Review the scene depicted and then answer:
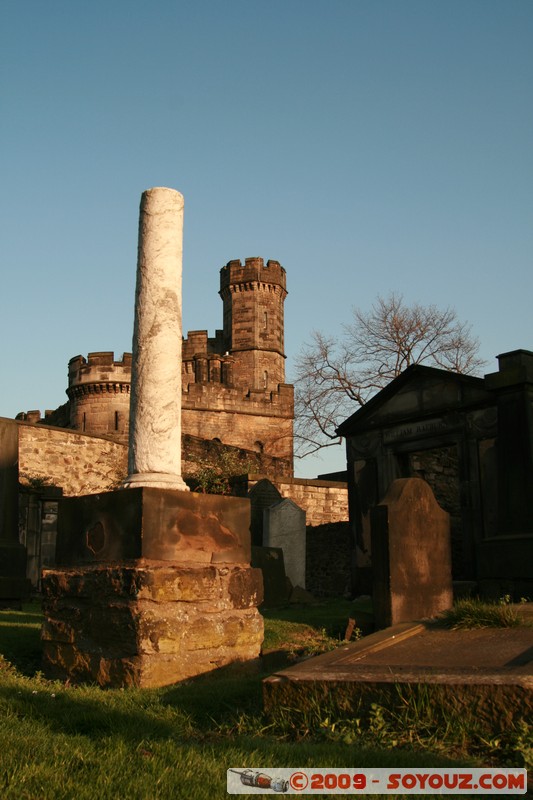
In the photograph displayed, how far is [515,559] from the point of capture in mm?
9234

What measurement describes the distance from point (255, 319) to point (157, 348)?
4461 centimetres

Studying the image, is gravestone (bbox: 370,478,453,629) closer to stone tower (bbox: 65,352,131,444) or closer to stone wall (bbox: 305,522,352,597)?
stone wall (bbox: 305,522,352,597)

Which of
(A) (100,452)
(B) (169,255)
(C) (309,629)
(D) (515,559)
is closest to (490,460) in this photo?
(D) (515,559)

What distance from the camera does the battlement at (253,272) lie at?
5150 centimetres

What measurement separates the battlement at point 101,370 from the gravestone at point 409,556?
31136mm

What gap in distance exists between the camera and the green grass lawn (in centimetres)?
319

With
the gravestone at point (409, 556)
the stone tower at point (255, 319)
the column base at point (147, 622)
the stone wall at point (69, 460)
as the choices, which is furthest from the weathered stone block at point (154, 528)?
the stone tower at point (255, 319)

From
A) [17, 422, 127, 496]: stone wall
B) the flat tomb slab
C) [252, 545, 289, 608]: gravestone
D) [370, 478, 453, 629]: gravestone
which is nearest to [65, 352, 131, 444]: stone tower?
[17, 422, 127, 496]: stone wall

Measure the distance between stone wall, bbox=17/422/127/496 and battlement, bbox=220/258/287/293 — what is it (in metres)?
28.1

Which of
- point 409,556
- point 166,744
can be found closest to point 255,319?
point 409,556

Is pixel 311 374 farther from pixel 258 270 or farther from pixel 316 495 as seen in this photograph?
pixel 258 270

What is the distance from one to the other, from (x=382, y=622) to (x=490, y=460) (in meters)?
6.98

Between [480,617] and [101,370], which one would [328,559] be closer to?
[480,617]

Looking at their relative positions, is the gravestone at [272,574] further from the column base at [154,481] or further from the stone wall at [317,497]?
the stone wall at [317,497]
